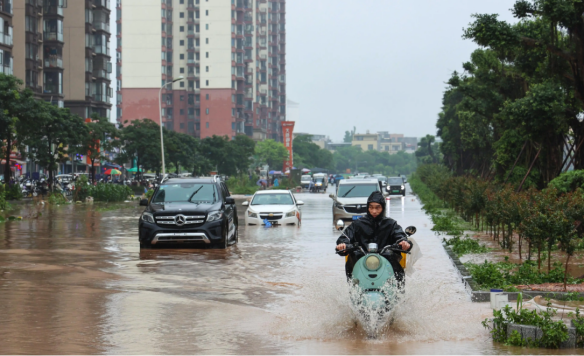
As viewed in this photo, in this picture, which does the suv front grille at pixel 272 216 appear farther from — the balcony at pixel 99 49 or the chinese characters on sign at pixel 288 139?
the chinese characters on sign at pixel 288 139

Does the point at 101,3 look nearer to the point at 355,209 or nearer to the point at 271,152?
the point at 271,152

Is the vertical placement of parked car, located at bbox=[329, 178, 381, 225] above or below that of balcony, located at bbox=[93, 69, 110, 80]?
below

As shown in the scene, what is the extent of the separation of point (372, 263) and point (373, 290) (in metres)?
0.28

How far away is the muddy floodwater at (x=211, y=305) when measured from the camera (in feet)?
28.9

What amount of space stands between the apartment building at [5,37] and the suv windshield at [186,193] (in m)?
47.8

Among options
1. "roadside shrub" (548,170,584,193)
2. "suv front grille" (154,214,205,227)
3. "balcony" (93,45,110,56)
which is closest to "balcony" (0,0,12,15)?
"balcony" (93,45,110,56)

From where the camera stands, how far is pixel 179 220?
→ 19.7m

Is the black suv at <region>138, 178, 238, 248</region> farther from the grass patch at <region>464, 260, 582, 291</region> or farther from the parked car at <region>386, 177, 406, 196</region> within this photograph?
the parked car at <region>386, 177, 406, 196</region>

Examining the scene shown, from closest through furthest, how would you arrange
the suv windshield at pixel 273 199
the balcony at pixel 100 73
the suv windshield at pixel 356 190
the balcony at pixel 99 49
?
the suv windshield at pixel 273 199
the suv windshield at pixel 356 190
the balcony at pixel 100 73
the balcony at pixel 99 49

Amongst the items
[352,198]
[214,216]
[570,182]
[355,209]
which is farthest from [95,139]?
[570,182]

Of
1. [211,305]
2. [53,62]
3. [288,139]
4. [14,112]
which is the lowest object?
[211,305]

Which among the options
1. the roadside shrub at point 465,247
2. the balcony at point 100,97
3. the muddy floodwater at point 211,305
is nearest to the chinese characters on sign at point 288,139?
the balcony at point 100,97

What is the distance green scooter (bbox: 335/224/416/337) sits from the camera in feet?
29.0

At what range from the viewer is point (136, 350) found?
27.8 feet
